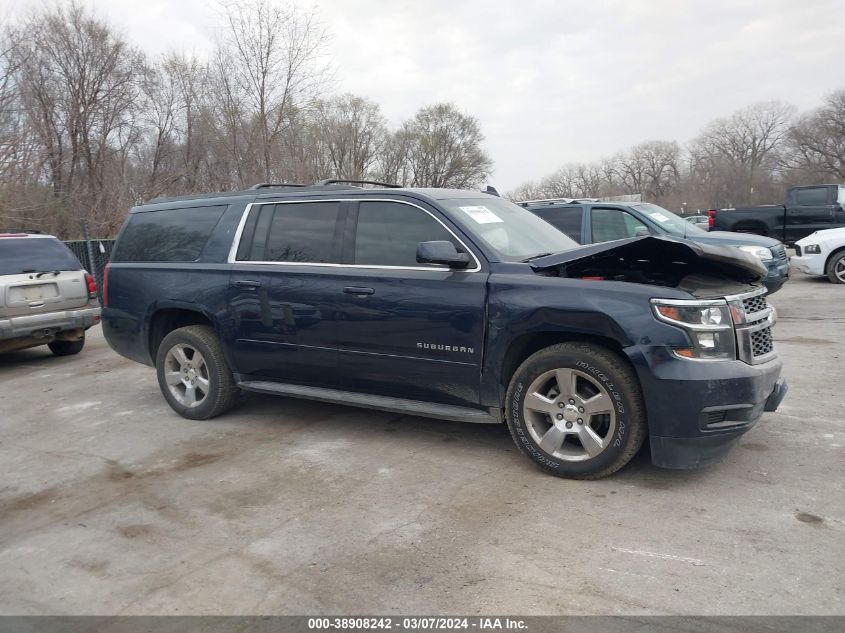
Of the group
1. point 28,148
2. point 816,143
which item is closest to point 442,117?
point 816,143

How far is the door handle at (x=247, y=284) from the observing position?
5258 mm

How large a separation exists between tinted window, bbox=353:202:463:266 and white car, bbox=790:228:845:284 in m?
11.8

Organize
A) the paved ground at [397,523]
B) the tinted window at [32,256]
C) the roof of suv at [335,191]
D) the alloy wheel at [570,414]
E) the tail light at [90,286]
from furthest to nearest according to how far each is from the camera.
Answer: the tail light at [90,286], the tinted window at [32,256], the roof of suv at [335,191], the alloy wheel at [570,414], the paved ground at [397,523]

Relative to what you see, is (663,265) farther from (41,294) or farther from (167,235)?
(41,294)

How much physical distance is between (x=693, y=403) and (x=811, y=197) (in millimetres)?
15772

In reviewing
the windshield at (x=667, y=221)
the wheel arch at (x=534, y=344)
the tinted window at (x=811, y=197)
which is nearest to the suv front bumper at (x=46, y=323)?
the wheel arch at (x=534, y=344)

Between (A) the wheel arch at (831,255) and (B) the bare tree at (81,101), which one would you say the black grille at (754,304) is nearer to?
(A) the wheel arch at (831,255)

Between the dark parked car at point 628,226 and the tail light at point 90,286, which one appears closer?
the tail light at point 90,286

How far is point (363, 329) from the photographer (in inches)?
187

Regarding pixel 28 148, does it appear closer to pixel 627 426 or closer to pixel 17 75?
pixel 17 75

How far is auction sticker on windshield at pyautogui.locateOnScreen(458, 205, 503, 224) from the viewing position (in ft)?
15.7

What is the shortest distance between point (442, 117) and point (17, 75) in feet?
149

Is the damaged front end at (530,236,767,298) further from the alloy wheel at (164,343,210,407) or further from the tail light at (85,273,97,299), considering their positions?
the tail light at (85,273,97,299)

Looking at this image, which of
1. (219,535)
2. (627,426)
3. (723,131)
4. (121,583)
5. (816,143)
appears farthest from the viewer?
(723,131)
